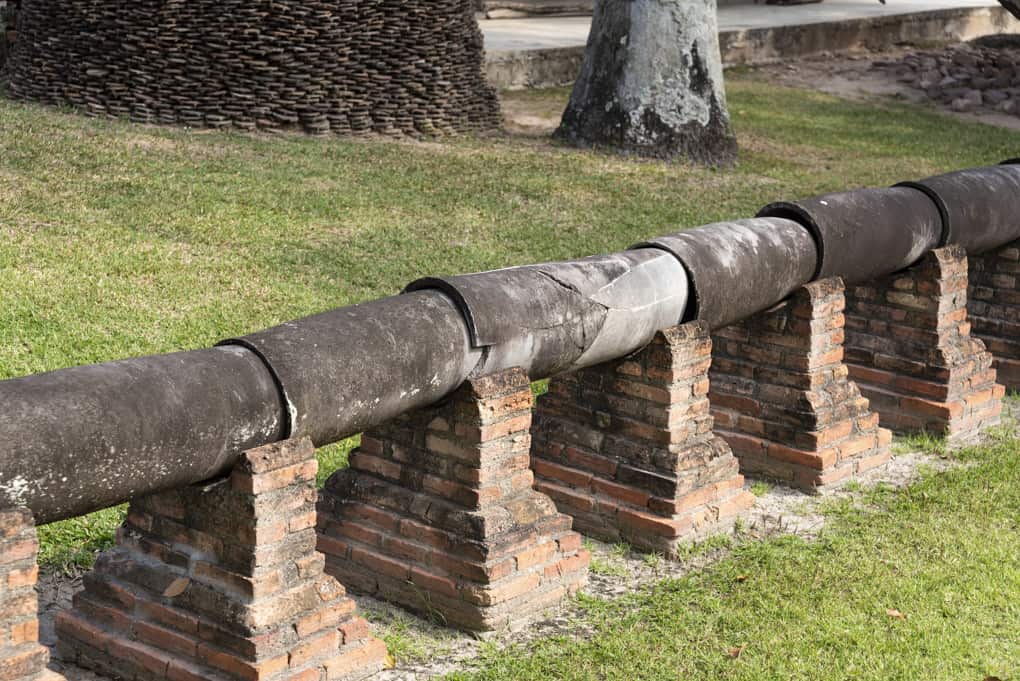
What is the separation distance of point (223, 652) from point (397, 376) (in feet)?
3.24

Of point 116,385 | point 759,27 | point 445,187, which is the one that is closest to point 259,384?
point 116,385

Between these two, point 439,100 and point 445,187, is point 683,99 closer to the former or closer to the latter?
point 439,100

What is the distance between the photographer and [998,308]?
8.33 metres

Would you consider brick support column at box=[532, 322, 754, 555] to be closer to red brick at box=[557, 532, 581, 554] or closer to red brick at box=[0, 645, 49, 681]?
red brick at box=[557, 532, 581, 554]

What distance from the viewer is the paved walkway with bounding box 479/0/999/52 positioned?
757 inches

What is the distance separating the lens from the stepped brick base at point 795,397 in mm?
6508

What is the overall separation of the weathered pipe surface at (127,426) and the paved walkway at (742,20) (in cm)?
1376

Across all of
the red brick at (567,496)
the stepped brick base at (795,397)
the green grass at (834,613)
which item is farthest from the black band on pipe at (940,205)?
the red brick at (567,496)

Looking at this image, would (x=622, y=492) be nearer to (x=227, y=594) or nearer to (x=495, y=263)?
(x=227, y=594)

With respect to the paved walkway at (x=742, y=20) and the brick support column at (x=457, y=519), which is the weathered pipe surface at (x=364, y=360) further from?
the paved walkway at (x=742, y=20)

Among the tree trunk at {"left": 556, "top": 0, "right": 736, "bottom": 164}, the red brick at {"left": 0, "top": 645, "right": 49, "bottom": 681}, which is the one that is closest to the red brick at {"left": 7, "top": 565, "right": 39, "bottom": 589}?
the red brick at {"left": 0, "top": 645, "right": 49, "bottom": 681}

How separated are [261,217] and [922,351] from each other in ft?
14.3

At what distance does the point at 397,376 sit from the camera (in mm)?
4637

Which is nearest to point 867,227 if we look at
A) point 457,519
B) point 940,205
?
point 940,205
